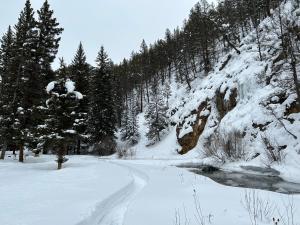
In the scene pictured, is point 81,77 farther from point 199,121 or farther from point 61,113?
point 61,113

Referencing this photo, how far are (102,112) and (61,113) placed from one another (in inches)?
850

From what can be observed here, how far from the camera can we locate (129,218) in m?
6.98

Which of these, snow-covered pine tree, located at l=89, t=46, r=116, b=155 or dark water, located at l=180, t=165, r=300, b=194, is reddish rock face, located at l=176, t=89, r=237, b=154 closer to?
snow-covered pine tree, located at l=89, t=46, r=116, b=155

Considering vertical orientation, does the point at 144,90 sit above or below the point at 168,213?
above

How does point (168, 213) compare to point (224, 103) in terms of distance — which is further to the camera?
point (224, 103)

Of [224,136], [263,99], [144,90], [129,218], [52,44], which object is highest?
[144,90]

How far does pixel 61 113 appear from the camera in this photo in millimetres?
21188

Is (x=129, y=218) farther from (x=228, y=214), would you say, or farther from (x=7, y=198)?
(x=7, y=198)

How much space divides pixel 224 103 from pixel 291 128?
1185cm

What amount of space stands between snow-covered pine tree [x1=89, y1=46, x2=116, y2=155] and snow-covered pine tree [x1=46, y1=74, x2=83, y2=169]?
18.6 m

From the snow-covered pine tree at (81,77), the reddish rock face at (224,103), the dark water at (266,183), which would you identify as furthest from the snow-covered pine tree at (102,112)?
the dark water at (266,183)

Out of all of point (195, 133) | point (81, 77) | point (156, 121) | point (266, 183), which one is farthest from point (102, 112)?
point (266, 183)

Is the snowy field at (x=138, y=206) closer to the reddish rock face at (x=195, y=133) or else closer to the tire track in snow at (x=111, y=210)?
the tire track in snow at (x=111, y=210)

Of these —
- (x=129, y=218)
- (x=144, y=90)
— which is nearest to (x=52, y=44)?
(x=129, y=218)
